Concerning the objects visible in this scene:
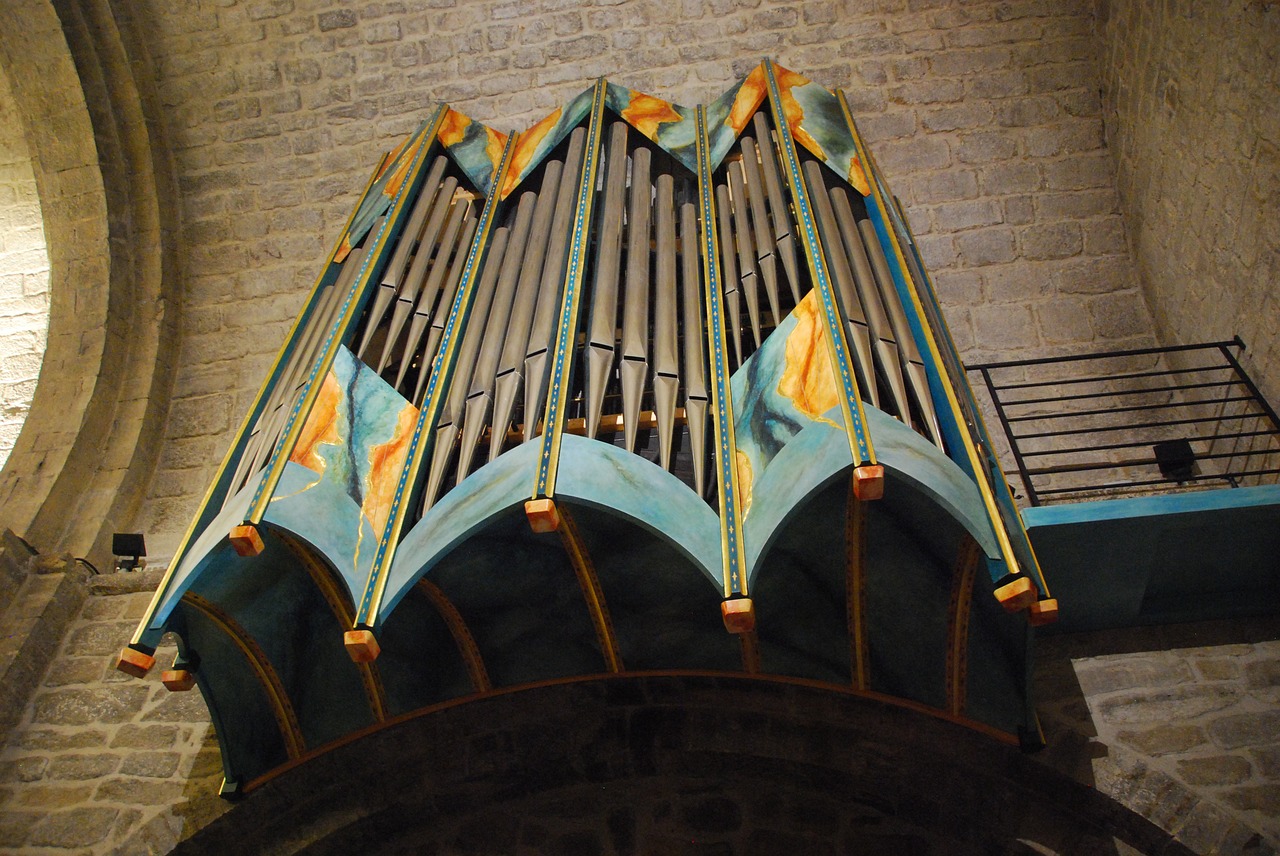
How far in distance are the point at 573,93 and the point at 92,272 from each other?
10.6ft

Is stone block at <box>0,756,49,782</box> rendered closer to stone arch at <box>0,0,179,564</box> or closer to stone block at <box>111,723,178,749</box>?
stone block at <box>111,723,178,749</box>

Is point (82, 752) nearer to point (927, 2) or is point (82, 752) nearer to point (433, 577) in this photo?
point (433, 577)

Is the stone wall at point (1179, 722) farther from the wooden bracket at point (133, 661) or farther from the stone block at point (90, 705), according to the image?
the stone block at point (90, 705)

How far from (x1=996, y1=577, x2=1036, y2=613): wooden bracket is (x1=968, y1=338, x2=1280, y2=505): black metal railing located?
1430mm

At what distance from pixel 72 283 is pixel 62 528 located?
75.3 inches

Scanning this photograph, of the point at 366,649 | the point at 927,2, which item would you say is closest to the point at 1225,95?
the point at 927,2

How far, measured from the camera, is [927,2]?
301 inches

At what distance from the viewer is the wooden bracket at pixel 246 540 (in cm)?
388

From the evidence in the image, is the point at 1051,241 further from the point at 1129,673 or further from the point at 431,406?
the point at 431,406

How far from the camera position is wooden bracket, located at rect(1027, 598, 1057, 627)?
3564 mm

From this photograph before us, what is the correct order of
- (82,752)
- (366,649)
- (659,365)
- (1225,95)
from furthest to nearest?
1. (1225,95)
2. (82,752)
3. (659,365)
4. (366,649)

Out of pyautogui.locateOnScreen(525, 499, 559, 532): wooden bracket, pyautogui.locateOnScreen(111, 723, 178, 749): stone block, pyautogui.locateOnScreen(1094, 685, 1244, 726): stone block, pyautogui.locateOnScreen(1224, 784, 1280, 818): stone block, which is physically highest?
pyautogui.locateOnScreen(525, 499, 559, 532): wooden bracket

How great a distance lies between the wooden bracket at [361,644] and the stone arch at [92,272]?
2752 mm

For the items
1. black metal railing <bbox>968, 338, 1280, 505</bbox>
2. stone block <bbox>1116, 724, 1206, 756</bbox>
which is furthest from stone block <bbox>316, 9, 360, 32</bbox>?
stone block <bbox>1116, 724, 1206, 756</bbox>
